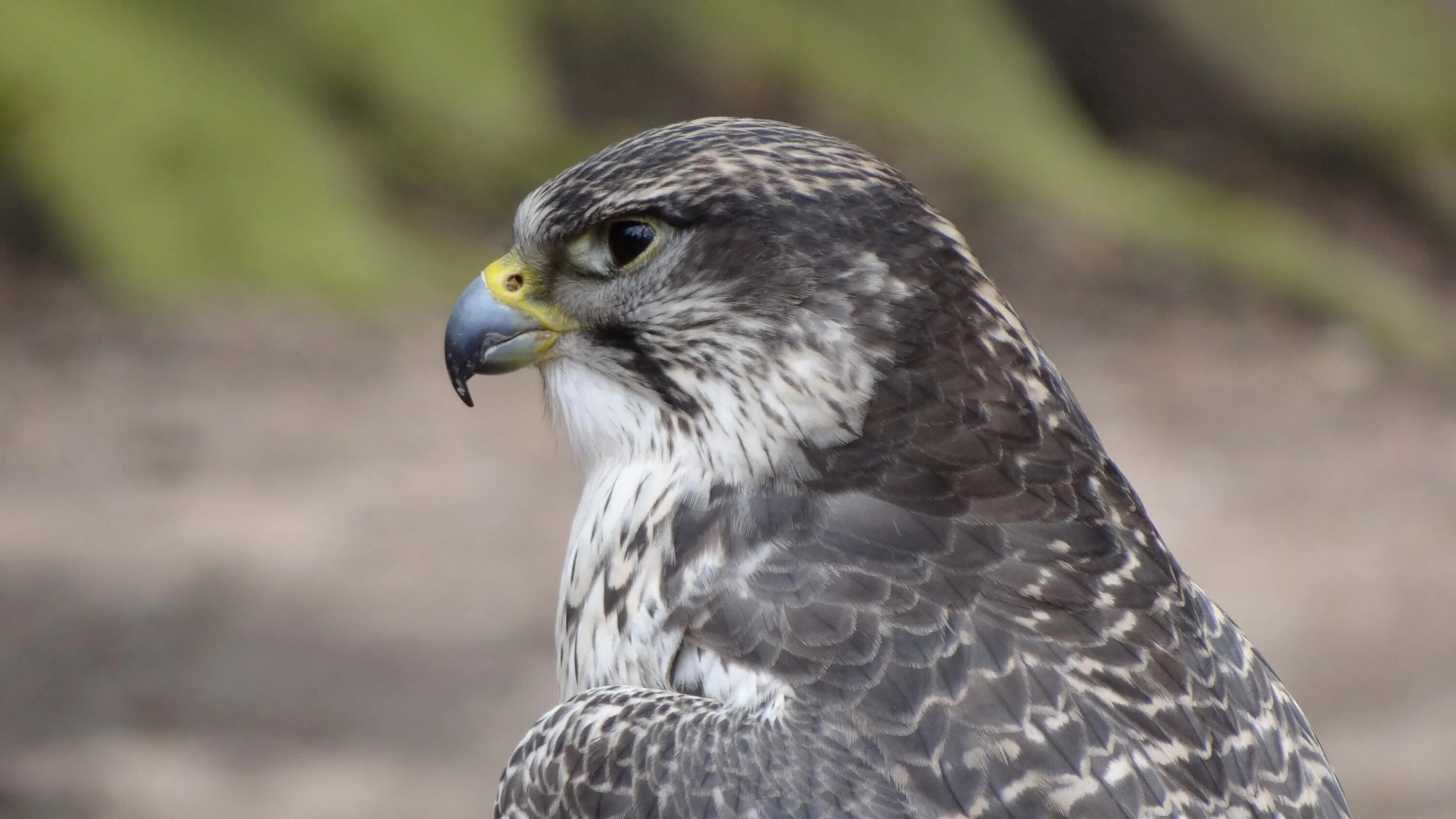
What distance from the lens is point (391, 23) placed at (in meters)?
9.15

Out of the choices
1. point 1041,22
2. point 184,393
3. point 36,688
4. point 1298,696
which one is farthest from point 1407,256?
point 36,688

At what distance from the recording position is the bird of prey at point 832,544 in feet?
7.08

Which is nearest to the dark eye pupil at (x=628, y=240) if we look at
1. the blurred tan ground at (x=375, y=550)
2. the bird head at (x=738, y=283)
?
the bird head at (x=738, y=283)

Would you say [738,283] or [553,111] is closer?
[738,283]

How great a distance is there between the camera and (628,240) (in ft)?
8.56

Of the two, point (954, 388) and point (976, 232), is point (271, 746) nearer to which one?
point (954, 388)

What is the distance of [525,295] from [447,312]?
626 cm

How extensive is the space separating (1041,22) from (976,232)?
2649 mm

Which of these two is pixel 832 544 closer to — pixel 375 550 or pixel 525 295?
pixel 525 295

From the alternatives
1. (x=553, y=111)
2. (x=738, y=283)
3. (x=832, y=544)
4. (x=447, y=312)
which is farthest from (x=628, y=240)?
(x=553, y=111)

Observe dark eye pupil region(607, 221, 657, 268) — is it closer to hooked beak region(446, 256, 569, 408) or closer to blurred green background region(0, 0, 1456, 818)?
hooked beak region(446, 256, 569, 408)

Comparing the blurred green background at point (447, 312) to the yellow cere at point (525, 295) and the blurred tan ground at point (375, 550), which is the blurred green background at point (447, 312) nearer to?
the blurred tan ground at point (375, 550)

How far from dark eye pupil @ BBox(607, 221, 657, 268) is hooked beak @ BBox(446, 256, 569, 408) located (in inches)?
7.8

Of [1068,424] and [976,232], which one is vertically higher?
[976,232]
